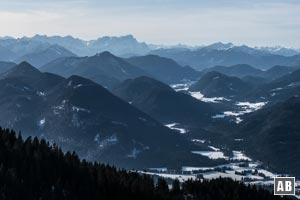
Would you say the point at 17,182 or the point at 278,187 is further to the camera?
the point at 17,182

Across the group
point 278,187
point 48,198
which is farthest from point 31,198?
point 278,187

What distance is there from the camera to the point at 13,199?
7421 inches

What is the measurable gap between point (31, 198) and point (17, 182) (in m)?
9.05

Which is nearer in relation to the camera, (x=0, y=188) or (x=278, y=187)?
(x=278, y=187)

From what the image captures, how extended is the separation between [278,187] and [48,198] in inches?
3078

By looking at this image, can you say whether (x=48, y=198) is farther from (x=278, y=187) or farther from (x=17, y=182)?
(x=278, y=187)

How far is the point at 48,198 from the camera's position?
197125 mm

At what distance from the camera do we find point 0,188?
192m

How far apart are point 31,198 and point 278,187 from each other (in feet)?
264

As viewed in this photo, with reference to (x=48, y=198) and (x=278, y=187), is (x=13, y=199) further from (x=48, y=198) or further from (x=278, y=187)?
(x=278, y=187)

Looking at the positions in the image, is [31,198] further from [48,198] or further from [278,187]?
[278,187]

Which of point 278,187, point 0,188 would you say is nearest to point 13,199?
point 0,188

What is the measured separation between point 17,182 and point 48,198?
38.2ft

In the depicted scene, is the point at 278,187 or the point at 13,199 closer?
the point at 278,187
